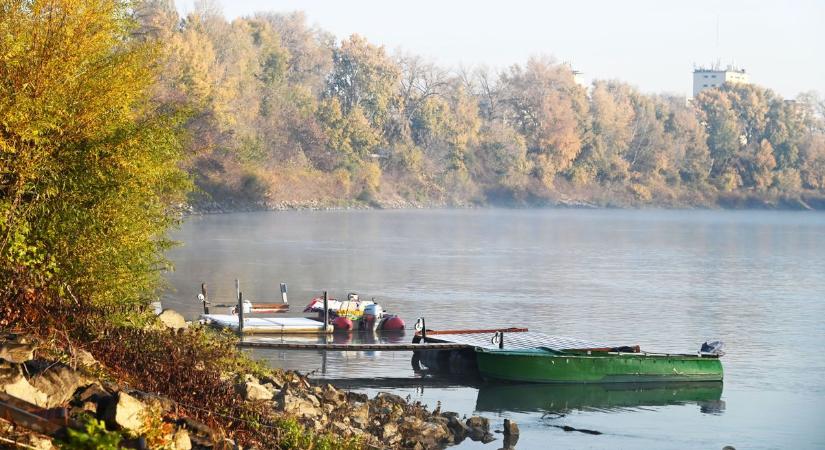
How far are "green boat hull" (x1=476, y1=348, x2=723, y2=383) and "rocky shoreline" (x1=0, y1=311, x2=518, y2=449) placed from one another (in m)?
7.22

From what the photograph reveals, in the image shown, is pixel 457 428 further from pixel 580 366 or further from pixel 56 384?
pixel 56 384

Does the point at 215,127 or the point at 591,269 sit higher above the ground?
the point at 215,127

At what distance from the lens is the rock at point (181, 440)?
1200 centimetres

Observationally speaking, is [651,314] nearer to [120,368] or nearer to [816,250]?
[120,368]

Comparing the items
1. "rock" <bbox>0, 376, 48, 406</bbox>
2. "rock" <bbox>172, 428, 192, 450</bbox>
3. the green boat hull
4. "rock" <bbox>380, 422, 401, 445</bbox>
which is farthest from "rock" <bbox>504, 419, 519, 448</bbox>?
"rock" <bbox>0, 376, 48, 406</bbox>

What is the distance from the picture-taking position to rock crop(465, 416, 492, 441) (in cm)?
2041

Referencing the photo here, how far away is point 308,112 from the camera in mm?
112625

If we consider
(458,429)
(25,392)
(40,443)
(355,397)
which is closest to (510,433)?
(458,429)

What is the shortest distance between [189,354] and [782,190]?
140m

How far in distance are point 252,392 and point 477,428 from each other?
17.5 feet

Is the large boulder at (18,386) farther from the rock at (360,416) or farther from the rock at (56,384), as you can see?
the rock at (360,416)

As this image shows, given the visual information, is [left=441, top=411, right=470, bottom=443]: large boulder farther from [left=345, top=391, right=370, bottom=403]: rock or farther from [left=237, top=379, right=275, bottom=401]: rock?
[left=237, top=379, right=275, bottom=401]: rock

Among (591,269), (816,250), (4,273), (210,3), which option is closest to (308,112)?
(210,3)

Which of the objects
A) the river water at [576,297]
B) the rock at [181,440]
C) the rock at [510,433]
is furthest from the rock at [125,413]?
the rock at [510,433]
